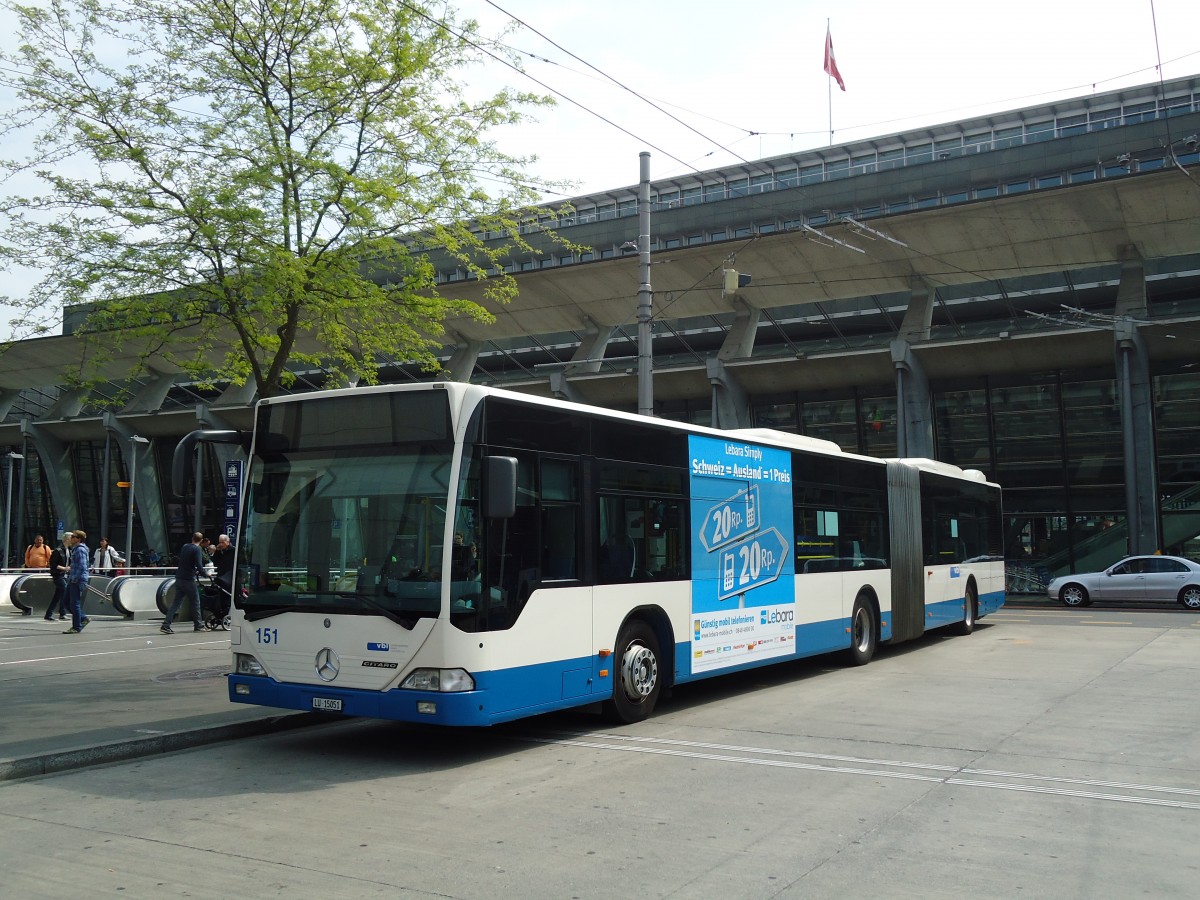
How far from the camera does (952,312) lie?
1303 inches

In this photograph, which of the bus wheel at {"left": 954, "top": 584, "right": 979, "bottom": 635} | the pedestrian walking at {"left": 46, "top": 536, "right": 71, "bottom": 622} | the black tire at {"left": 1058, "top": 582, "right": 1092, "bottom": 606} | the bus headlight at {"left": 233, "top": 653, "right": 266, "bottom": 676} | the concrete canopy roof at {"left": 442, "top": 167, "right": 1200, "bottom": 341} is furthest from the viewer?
the black tire at {"left": 1058, "top": 582, "right": 1092, "bottom": 606}

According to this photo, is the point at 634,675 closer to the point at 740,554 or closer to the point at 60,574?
the point at 740,554

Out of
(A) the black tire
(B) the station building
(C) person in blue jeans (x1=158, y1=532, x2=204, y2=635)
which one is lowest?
(A) the black tire

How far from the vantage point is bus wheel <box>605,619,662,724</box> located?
391 inches

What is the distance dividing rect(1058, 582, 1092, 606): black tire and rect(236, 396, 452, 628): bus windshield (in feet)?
79.7

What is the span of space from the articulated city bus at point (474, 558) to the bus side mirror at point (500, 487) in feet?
0.05

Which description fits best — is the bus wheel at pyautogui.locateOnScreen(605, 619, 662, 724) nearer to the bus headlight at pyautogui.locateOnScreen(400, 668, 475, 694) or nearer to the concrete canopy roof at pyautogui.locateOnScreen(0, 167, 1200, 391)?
the bus headlight at pyautogui.locateOnScreen(400, 668, 475, 694)

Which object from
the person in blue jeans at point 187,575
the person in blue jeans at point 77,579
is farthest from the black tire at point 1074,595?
the person in blue jeans at point 77,579

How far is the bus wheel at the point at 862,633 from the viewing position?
49.5ft

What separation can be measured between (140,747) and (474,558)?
3.28 metres

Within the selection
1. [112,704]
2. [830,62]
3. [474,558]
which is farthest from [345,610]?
[830,62]

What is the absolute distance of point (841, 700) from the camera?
11.7 metres

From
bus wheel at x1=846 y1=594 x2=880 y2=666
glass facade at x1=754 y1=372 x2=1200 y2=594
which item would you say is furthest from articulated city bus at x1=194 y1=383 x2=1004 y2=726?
glass facade at x1=754 y1=372 x2=1200 y2=594

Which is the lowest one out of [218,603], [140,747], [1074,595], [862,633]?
[1074,595]
